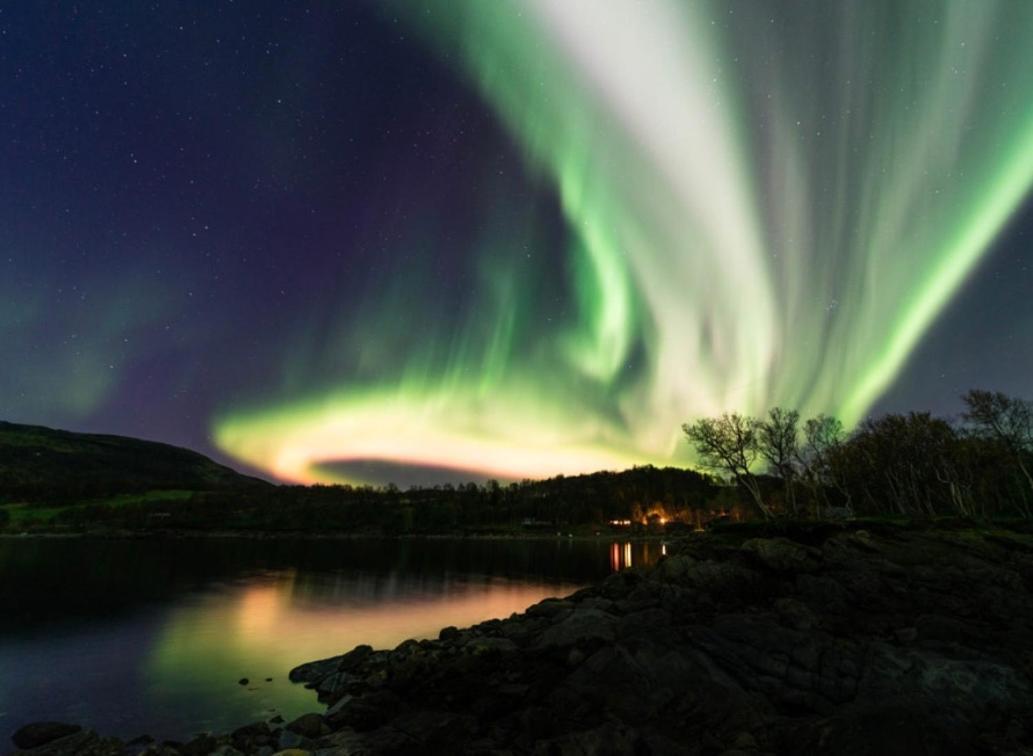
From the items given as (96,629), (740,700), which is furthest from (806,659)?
(96,629)

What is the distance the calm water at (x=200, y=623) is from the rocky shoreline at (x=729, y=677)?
5.34 meters

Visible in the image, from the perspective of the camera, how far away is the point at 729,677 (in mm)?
23891

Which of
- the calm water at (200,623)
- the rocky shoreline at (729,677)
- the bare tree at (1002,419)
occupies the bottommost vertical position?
the calm water at (200,623)

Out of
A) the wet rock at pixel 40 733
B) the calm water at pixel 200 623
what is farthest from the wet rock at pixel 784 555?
the wet rock at pixel 40 733

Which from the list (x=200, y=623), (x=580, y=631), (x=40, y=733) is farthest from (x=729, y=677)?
(x=200, y=623)

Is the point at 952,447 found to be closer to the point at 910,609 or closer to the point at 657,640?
the point at 910,609

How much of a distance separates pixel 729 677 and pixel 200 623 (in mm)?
63225

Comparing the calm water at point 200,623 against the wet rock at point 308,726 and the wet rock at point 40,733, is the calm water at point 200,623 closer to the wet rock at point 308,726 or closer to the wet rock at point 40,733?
the wet rock at point 40,733

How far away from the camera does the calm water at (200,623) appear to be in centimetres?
3344

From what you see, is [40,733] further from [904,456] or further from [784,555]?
[904,456]

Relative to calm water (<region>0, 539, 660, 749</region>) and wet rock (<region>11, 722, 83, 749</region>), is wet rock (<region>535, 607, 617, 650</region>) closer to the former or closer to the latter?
calm water (<region>0, 539, 660, 749</region>)

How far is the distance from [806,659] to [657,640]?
21.3 ft

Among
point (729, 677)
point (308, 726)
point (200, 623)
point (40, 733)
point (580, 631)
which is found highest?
point (580, 631)

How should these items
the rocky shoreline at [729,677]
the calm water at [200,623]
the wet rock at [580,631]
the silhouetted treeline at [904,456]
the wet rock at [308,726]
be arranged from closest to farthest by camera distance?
the rocky shoreline at [729,677], the wet rock at [308,726], the wet rock at [580,631], the calm water at [200,623], the silhouetted treeline at [904,456]
